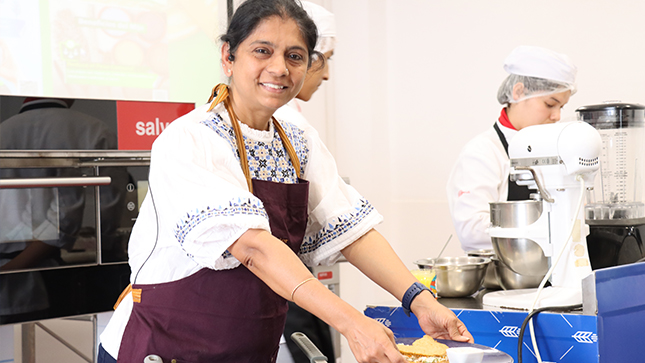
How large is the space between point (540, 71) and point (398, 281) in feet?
4.73

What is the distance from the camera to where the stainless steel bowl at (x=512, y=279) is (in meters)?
1.50

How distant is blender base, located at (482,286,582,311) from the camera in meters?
1.30

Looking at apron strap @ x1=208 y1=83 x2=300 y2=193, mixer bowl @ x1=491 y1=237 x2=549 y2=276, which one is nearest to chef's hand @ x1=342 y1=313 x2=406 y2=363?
apron strap @ x1=208 y1=83 x2=300 y2=193

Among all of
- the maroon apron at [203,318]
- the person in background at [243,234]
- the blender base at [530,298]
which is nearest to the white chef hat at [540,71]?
the blender base at [530,298]

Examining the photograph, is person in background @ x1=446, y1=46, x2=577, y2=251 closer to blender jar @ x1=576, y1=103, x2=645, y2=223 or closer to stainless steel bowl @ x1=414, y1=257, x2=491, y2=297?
blender jar @ x1=576, y1=103, x2=645, y2=223

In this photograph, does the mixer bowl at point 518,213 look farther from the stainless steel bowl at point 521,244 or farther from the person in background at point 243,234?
the person in background at point 243,234

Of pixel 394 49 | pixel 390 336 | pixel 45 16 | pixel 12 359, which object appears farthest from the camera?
pixel 394 49

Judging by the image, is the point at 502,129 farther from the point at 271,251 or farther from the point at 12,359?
the point at 12,359

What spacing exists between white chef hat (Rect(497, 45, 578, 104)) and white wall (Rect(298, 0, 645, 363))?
64 cm

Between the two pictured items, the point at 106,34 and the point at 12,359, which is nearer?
the point at 12,359

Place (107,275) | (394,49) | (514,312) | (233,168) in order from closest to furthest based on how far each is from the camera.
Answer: (233,168), (514,312), (107,275), (394,49)

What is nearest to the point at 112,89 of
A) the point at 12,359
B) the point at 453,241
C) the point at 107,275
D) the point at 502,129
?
the point at 107,275

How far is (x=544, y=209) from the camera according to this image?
1.44 m

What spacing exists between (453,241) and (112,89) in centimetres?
206
